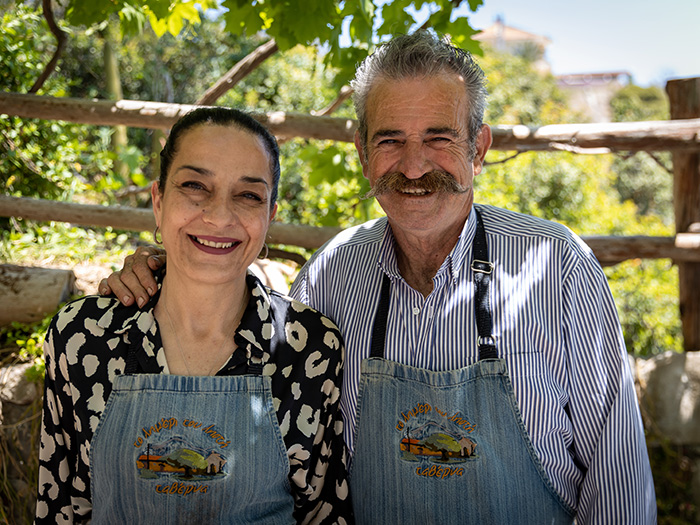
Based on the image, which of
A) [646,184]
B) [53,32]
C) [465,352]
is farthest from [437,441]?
→ [646,184]

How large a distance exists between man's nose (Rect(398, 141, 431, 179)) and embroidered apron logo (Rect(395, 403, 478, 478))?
0.67 meters

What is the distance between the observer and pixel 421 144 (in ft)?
5.77

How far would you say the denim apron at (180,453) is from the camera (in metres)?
1.58

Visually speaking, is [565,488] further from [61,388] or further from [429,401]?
[61,388]

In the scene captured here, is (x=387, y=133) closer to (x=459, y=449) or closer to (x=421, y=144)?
(x=421, y=144)

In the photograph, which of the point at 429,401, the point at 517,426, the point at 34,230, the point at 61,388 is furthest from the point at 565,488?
the point at 34,230

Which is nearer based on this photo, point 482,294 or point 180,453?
point 180,453

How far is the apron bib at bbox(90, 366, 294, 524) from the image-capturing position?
1.58 m

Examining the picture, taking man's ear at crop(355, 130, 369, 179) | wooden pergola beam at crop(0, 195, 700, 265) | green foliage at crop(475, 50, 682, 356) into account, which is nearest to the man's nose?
man's ear at crop(355, 130, 369, 179)

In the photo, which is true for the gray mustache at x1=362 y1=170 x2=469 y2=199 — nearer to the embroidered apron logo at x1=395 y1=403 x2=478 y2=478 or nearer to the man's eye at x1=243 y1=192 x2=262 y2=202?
the man's eye at x1=243 y1=192 x2=262 y2=202

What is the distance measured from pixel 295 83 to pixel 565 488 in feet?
28.6

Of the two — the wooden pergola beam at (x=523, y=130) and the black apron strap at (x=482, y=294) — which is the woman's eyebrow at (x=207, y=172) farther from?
the wooden pergola beam at (x=523, y=130)

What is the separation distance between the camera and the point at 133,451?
5.18ft

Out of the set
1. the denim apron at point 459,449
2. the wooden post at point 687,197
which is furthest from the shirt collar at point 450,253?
the wooden post at point 687,197
